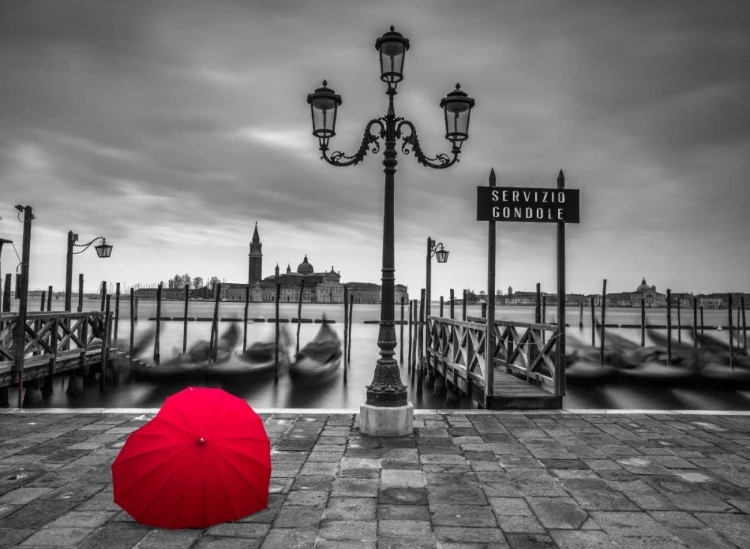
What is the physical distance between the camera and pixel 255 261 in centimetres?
13938

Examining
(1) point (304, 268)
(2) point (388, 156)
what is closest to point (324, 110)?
(2) point (388, 156)

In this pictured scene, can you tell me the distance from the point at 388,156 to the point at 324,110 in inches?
36.0

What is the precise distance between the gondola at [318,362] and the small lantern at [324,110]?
11.3m

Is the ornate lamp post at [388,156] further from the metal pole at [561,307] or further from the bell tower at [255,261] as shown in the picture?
the bell tower at [255,261]

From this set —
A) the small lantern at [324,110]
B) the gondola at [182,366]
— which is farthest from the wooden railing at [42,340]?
the small lantern at [324,110]

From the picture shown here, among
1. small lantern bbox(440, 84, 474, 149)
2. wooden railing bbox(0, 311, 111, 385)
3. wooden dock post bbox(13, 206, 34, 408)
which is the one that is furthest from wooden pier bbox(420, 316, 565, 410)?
wooden railing bbox(0, 311, 111, 385)

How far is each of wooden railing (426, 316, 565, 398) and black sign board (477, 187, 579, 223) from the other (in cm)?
165

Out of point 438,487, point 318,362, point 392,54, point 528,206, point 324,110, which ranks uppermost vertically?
point 392,54

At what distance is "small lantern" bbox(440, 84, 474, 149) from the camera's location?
21.9 ft

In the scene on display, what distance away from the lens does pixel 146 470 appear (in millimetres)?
3398

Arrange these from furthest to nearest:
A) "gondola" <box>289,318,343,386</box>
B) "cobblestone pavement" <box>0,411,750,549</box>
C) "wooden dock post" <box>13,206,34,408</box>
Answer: "gondola" <box>289,318,343,386</box>, "wooden dock post" <box>13,206,34,408</box>, "cobblestone pavement" <box>0,411,750,549</box>

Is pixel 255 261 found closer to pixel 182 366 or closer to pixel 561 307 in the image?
pixel 182 366

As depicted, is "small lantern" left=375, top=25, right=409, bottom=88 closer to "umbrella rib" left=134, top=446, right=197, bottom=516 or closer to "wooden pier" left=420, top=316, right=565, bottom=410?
"wooden pier" left=420, top=316, right=565, bottom=410

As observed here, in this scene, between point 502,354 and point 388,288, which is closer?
point 388,288
